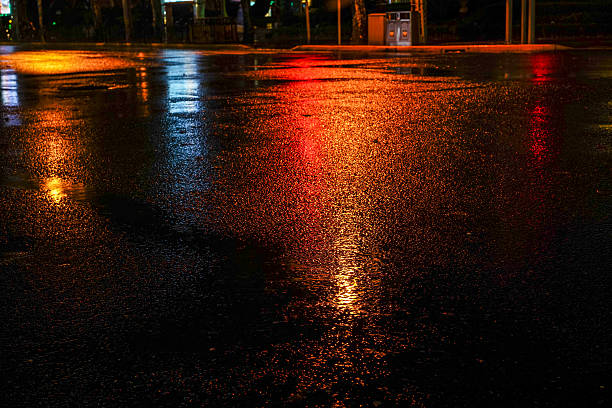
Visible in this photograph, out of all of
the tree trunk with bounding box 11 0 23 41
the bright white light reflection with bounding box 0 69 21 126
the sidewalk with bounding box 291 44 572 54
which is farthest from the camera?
the tree trunk with bounding box 11 0 23 41

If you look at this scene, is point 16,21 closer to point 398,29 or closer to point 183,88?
point 398,29

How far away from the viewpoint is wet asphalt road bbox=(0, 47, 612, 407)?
311 cm

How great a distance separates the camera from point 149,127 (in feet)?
35.8

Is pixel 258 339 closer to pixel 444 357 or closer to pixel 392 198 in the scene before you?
pixel 444 357

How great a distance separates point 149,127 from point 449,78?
8882 millimetres

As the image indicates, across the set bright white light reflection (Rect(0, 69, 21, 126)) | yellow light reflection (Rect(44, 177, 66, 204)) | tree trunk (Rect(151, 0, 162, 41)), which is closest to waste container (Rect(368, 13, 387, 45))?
bright white light reflection (Rect(0, 69, 21, 126))

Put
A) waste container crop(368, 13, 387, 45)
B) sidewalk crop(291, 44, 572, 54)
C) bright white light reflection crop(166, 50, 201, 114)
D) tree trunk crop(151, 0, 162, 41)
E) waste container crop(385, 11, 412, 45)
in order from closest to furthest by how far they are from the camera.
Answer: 1. bright white light reflection crop(166, 50, 201, 114)
2. sidewalk crop(291, 44, 572, 54)
3. waste container crop(385, 11, 412, 45)
4. waste container crop(368, 13, 387, 45)
5. tree trunk crop(151, 0, 162, 41)

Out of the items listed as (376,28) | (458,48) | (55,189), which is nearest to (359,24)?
(376,28)

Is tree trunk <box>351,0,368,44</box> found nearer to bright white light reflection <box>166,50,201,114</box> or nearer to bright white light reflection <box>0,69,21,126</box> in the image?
bright white light reflection <box>166,50,201,114</box>

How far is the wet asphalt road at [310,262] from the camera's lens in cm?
311

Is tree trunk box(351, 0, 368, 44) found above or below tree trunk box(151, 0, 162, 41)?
below

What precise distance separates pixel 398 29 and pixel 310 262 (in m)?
30.5

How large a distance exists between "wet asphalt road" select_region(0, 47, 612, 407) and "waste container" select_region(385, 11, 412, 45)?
23340 millimetres

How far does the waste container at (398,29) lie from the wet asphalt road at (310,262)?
23340mm
